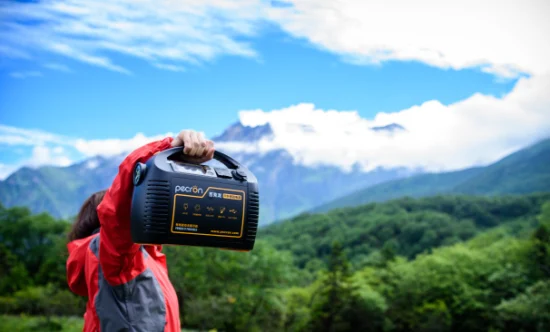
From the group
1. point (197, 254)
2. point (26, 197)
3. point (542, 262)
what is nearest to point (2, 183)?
point (26, 197)

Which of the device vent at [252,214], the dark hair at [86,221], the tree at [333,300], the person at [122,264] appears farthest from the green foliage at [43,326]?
the tree at [333,300]

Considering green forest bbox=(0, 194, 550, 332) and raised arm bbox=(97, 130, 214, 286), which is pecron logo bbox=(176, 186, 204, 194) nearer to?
raised arm bbox=(97, 130, 214, 286)

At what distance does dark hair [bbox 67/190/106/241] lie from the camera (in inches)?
105

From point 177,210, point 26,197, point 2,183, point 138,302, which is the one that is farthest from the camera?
point 26,197

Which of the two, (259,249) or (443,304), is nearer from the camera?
(259,249)

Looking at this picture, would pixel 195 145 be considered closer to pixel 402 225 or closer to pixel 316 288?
pixel 316 288

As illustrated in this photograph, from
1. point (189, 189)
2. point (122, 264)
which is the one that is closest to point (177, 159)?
point (189, 189)

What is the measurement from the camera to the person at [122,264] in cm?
197

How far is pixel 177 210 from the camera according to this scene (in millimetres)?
1806

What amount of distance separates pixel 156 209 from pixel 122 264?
1.72 feet

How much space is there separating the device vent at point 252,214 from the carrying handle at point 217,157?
0.17 metres

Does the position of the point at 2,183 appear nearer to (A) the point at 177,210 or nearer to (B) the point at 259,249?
(B) the point at 259,249

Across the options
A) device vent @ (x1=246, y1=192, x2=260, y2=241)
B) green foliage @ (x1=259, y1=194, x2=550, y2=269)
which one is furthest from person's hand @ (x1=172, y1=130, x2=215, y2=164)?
green foliage @ (x1=259, y1=194, x2=550, y2=269)

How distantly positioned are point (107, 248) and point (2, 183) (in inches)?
3985
